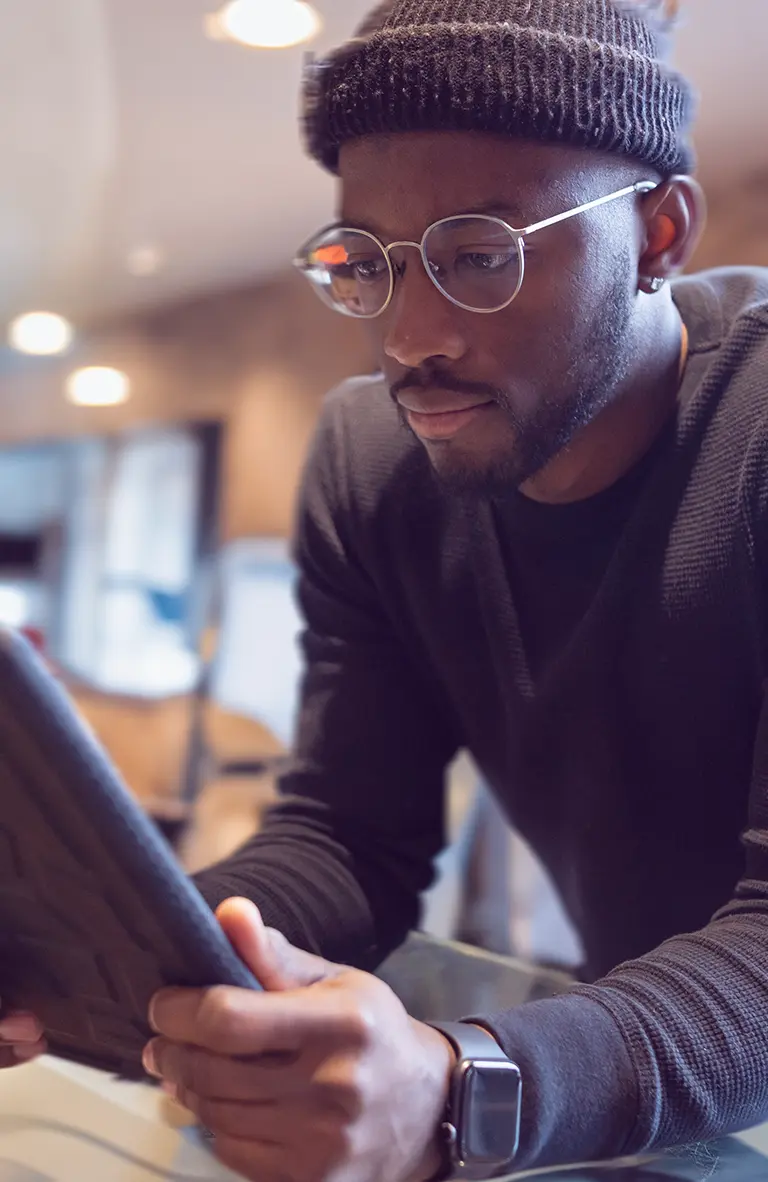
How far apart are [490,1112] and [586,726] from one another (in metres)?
0.34

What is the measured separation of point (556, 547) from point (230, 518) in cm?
187

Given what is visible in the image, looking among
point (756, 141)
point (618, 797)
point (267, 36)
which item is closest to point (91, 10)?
point (267, 36)

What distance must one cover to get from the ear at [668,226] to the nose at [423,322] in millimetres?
150

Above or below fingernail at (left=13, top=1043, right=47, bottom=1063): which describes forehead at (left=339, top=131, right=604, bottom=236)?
above

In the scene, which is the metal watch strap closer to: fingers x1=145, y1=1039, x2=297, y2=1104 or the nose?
fingers x1=145, y1=1039, x2=297, y2=1104

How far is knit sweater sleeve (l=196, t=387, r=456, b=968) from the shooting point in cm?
83

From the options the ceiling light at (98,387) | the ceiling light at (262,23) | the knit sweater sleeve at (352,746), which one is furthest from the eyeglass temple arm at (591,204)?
the ceiling light at (98,387)

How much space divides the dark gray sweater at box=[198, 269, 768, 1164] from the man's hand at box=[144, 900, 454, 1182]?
6cm

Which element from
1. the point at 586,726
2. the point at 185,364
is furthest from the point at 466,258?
the point at 185,364

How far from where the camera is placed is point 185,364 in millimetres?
2600

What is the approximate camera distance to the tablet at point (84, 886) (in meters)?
0.39

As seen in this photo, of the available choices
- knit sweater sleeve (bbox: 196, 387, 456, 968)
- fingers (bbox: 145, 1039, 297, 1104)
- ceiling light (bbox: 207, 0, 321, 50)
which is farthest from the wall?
fingers (bbox: 145, 1039, 297, 1104)

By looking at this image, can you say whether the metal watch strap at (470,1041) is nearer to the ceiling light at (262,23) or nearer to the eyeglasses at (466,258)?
the eyeglasses at (466,258)

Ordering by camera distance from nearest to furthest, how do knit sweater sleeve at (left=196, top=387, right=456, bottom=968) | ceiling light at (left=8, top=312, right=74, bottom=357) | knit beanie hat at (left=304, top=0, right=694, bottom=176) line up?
knit beanie hat at (left=304, top=0, right=694, bottom=176), knit sweater sleeve at (left=196, top=387, right=456, bottom=968), ceiling light at (left=8, top=312, right=74, bottom=357)
